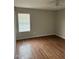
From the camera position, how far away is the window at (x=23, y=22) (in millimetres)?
6426

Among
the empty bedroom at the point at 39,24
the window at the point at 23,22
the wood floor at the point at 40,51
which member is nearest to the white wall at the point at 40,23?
the empty bedroom at the point at 39,24

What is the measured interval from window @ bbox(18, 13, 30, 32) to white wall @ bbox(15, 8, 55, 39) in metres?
0.29

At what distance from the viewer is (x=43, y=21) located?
24.5 ft

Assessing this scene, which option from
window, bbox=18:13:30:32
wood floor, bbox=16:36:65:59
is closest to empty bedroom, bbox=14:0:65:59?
window, bbox=18:13:30:32

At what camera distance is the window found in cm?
643

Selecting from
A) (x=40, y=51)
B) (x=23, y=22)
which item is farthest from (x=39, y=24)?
(x=40, y=51)

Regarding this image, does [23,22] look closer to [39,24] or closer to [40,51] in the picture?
[39,24]

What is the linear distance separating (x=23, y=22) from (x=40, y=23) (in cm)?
153

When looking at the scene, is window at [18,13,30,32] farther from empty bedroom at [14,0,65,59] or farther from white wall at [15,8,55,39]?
white wall at [15,8,55,39]

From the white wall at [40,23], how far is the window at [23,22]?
293 millimetres

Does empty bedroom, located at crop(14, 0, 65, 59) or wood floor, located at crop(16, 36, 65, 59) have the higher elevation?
empty bedroom, located at crop(14, 0, 65, 59)

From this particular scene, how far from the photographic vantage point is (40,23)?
7336 millimetres

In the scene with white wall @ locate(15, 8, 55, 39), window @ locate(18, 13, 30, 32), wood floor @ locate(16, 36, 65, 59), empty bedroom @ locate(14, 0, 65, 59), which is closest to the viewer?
wood floor @ locate(16, 36, 65, 59)

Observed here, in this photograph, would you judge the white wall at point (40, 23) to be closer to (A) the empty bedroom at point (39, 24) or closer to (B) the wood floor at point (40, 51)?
(A) the empty bedroom at point (39, 24)
